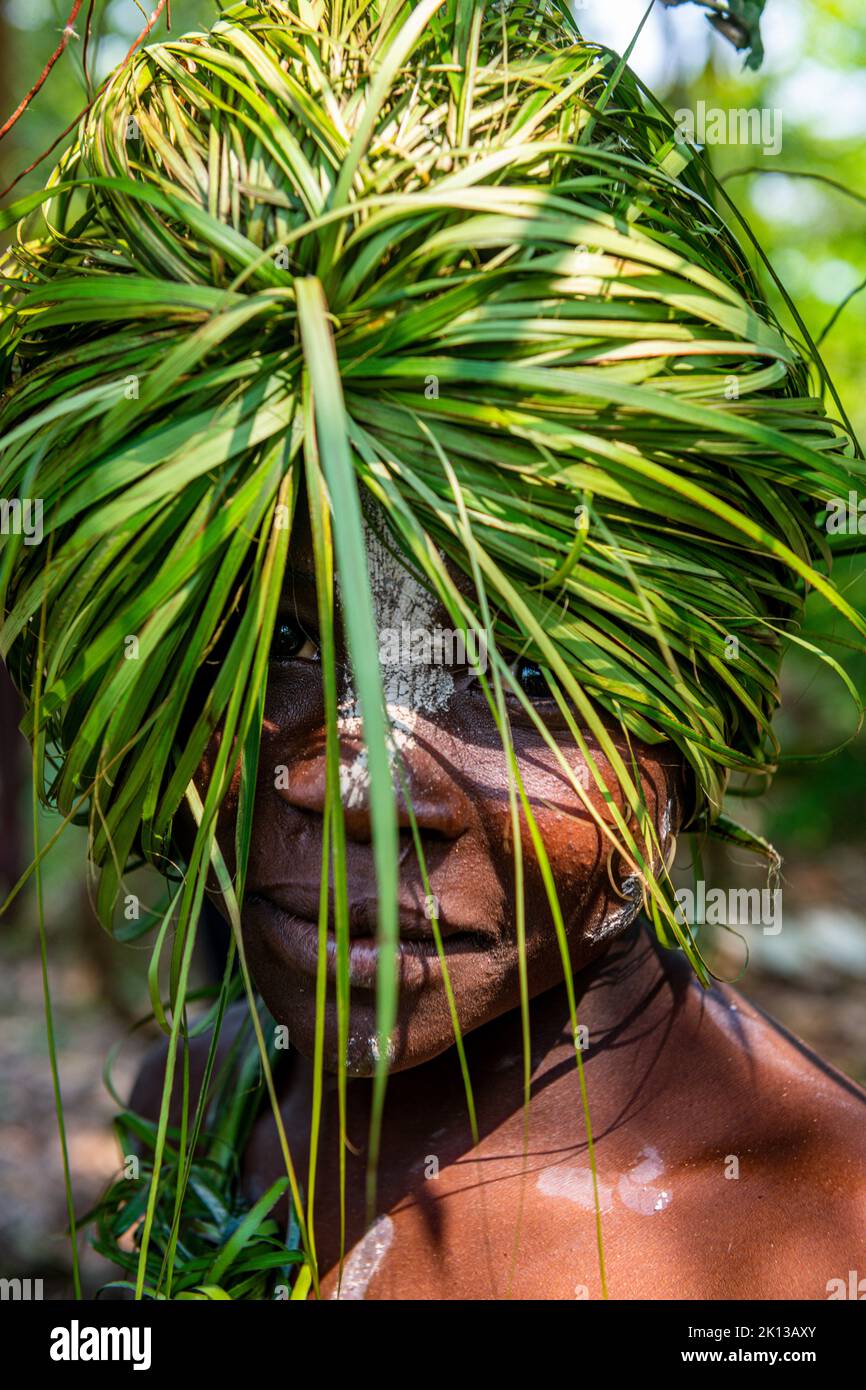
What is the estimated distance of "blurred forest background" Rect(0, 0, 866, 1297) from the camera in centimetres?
399

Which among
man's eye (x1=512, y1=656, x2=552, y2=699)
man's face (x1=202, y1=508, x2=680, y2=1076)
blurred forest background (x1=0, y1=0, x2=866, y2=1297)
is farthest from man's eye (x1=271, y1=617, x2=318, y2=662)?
blurred forest background (x1=0, y1=0, x2=866, y2=1297)

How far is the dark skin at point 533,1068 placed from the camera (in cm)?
126

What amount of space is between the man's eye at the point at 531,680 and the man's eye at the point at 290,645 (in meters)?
0.23

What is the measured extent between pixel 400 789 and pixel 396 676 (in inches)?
5.2

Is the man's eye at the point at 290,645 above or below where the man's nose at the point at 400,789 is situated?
above

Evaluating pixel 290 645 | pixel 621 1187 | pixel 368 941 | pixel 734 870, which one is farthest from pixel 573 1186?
pixel 734 870

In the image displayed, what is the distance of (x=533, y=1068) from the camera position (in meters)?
1.51

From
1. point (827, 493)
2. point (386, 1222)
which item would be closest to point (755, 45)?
point (827, 493)

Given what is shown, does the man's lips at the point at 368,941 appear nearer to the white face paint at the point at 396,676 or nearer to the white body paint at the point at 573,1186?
the white face paint at the point at 396,676

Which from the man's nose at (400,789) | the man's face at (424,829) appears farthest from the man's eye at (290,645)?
the man's nose at (400,789)

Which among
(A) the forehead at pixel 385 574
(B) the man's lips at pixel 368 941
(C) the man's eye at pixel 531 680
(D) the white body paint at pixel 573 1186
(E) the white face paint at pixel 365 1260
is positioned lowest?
(E) the white face paint at pixel 365 1260

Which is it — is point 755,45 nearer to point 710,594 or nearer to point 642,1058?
point 710,594

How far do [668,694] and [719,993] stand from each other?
0.59 m
